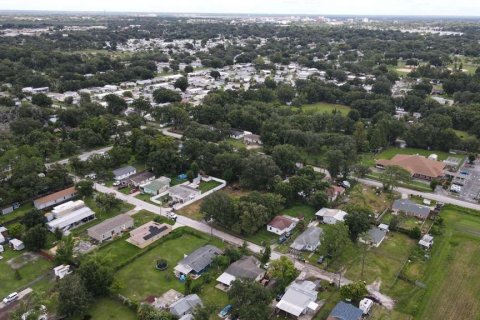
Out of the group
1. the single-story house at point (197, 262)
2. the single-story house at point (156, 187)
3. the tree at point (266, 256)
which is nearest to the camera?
the single-story house at point (197, 262)

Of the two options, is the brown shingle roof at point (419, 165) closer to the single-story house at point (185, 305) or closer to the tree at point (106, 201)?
the single-story house at point (185, 305)

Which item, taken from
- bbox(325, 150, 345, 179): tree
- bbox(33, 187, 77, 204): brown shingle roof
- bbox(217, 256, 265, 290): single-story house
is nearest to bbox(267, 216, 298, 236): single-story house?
bbox(217, 256, 265, 290): single-story house

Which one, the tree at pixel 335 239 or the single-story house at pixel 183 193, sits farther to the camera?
the single-story house at pixel 183 193

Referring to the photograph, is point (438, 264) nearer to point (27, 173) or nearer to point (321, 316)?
point (321, 316)

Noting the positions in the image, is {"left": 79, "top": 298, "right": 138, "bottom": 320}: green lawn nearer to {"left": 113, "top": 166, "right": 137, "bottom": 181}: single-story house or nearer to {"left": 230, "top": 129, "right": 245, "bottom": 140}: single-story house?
{"left": 113, "top": 166, "right": 137, "bottom": 181}: single-story house

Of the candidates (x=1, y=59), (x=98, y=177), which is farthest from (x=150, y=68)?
(x=98, y=177)

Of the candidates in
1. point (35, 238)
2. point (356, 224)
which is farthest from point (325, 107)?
point (35, 238)

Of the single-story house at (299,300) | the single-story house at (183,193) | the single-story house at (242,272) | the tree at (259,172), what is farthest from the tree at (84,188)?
the single-story house at (299,300)
